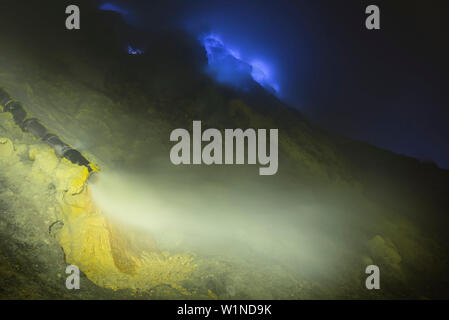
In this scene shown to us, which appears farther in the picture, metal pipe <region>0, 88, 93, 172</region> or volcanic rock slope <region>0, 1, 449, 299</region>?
metal pipe <region>0, 88, 93, 172</region>

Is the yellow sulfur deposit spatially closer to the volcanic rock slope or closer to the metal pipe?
the volcanic rock slope

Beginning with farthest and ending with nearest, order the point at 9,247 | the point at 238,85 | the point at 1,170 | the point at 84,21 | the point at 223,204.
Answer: the point at 238,85 < the point at 84,21 < the point at 223,204 < the point at 1,170 < the point at 9,247

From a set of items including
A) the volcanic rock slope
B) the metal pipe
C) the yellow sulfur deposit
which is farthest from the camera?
the metal pipe

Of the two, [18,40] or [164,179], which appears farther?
[18,40]

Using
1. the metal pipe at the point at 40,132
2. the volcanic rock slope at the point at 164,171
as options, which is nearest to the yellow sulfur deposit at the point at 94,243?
the volcanic rock slope at the point at 164,171

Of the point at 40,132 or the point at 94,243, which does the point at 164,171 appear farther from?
the point at 94,243

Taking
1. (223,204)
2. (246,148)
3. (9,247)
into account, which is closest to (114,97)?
(246,148)

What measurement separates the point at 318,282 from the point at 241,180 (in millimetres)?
6902

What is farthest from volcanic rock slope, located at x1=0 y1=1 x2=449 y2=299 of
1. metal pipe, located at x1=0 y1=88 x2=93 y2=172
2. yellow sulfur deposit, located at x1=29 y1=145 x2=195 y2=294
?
metal pipe, located at x1=0 y1=88 x2=93 y2=172

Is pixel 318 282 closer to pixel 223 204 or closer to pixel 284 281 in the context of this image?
pixel 284 281

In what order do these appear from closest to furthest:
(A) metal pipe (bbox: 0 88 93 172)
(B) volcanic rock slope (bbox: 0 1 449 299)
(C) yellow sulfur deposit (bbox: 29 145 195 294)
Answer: (B) volcanic rock slope (bbox: 0 1 449 299) < (C) yellow sulfur deposit (bbox: 29 145 195 294) < (A) metal pipe (bbox: 0 88 93 172)

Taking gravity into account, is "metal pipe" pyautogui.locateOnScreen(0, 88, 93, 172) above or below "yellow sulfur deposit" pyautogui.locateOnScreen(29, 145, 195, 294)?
above

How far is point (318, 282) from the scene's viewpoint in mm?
8039

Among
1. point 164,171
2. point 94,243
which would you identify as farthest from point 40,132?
point 164,171
